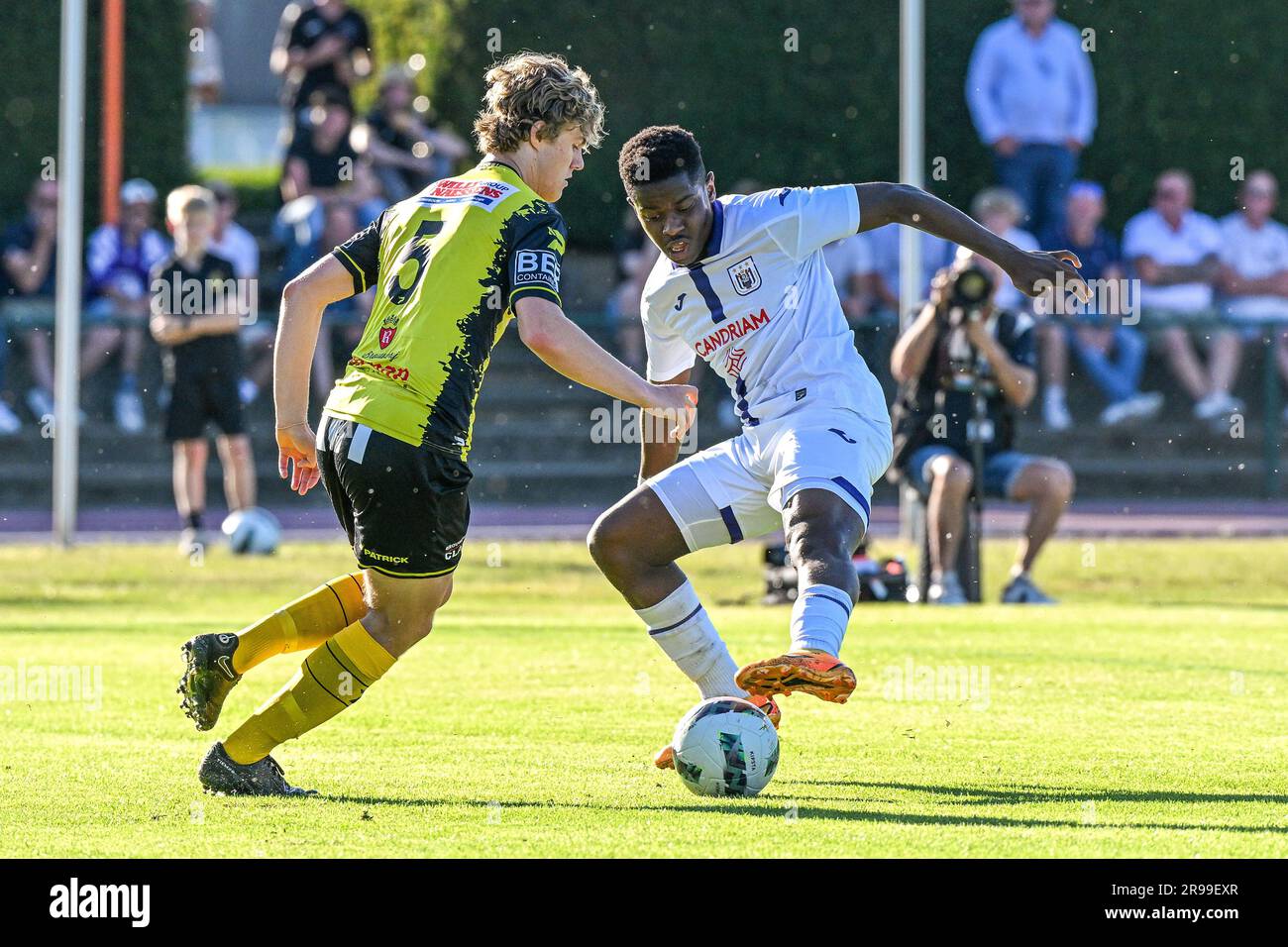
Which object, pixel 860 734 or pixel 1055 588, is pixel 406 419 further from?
pixel 1055 588

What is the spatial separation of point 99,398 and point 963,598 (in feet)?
29.2

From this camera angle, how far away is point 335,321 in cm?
1830

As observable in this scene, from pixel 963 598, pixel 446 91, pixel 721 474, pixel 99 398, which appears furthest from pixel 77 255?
pixel 721 474

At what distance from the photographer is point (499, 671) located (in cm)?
1012

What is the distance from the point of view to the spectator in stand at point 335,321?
18.3 metres

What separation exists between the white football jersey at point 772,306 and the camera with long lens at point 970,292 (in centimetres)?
581

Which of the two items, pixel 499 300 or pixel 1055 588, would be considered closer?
pixel 499 300

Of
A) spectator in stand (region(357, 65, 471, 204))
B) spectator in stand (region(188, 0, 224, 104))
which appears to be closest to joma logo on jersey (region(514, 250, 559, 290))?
spectator in stand (region(357, 65, 471, 204))

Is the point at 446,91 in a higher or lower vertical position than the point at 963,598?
higher

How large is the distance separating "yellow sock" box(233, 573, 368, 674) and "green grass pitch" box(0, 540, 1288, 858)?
46cm

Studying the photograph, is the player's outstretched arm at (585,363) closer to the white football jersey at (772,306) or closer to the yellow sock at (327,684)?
the white football jersey at (772,306)

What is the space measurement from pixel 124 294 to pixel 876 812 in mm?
14405

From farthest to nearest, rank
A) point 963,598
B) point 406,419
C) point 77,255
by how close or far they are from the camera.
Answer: point 77,255 < point 963,598 < point 406,419

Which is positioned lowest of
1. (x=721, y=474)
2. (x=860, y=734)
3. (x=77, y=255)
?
(x=860, y=734)
